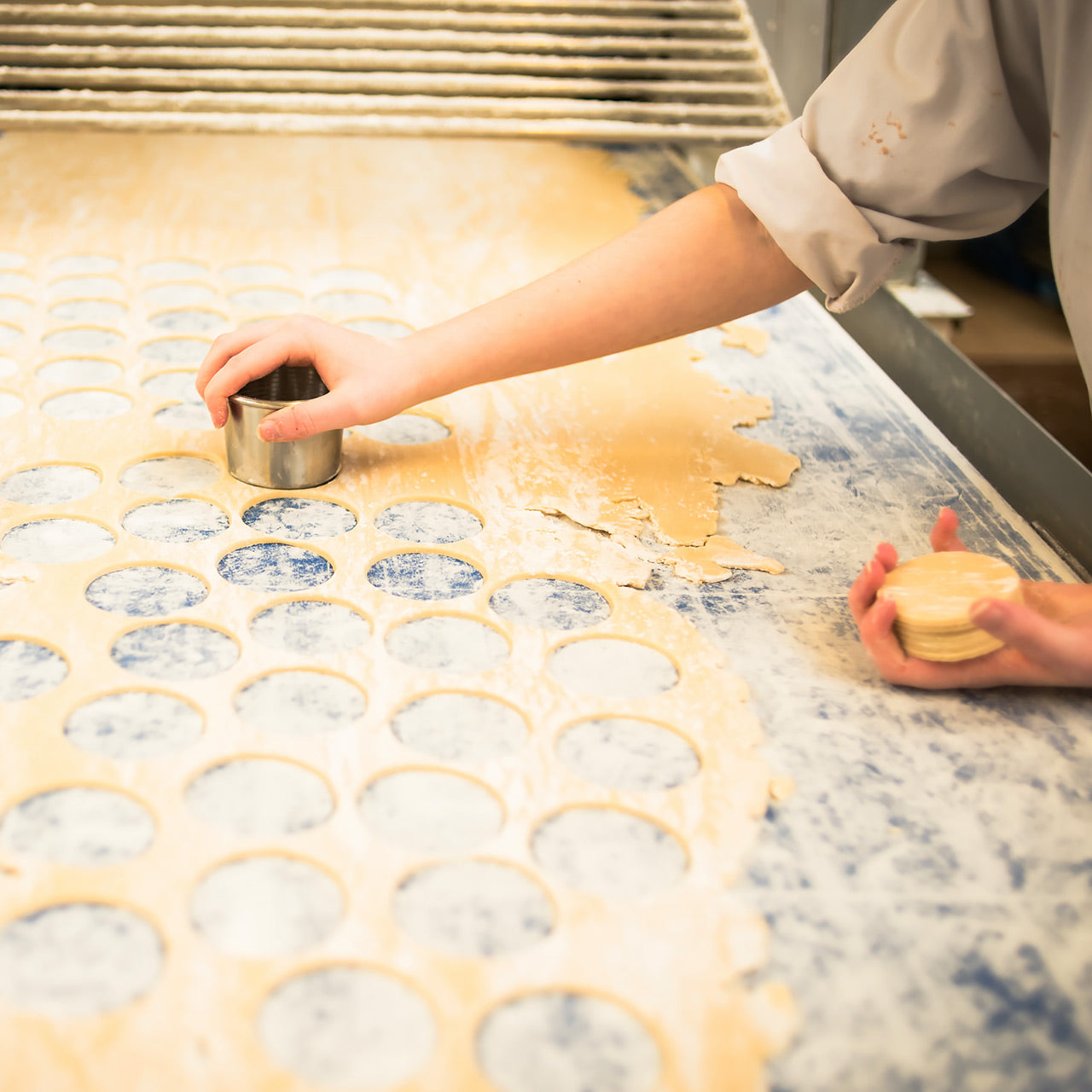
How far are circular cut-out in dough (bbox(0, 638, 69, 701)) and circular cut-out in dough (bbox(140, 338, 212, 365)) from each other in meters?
0.72

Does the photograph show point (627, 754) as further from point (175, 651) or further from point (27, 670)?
point (27, 670)

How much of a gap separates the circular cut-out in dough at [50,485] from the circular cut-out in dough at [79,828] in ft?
1.71

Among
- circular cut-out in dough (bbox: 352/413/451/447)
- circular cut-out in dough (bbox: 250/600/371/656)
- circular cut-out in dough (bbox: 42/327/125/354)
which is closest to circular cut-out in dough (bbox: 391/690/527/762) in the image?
circular cut-out in dough (bbox: 250/600/371/656)

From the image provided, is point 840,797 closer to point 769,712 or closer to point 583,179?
point 769,712

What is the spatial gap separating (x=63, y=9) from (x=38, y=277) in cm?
54

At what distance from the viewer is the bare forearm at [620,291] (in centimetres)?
126

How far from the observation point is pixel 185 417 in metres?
1.46

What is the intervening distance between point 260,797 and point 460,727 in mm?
188

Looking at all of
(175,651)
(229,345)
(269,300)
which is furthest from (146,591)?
(269,300)

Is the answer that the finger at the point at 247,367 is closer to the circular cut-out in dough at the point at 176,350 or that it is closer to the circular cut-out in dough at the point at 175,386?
the circular cut-out in dough at the point at 175,386

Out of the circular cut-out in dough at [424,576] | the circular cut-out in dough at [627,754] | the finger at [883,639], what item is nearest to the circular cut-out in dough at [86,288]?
the circular cut-out in dough at [424,576]

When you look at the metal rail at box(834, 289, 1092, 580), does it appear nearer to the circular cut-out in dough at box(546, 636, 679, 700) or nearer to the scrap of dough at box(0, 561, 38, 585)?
the circular cut-out in dough at box(546, 636, 679, 700)

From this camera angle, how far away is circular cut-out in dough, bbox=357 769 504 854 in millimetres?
823

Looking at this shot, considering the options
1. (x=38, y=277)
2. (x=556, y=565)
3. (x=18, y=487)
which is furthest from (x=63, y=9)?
(x=556, y=565)
